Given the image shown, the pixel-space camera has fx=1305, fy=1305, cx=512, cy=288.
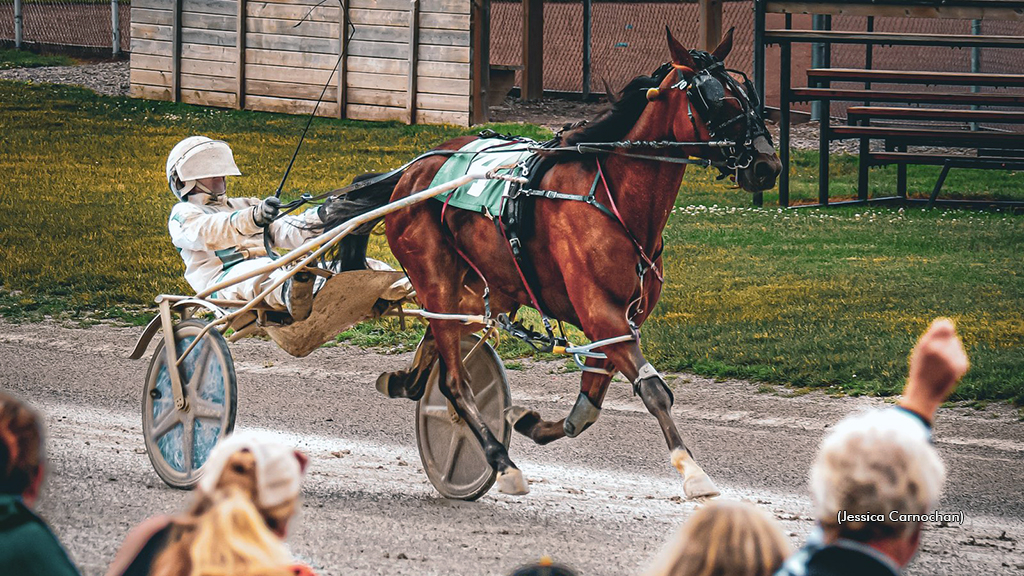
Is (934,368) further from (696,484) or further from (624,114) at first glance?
(624,114)

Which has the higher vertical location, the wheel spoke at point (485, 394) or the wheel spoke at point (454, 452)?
the wheel spoke at point (485, 394)

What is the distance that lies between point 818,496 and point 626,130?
342 centimetres

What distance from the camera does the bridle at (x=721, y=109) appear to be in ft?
17.3

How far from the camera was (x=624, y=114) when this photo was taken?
5.59m

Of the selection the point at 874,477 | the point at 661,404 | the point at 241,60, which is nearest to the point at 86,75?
the point at 241,60

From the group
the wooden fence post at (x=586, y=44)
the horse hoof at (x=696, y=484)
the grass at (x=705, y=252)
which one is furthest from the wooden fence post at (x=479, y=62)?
the horse hoof at (x=696, y=484)

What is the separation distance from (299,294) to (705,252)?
6941 millimetres

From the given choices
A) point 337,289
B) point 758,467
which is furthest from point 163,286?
point 758,467

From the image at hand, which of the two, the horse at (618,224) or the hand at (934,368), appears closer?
the hand at (934,368)

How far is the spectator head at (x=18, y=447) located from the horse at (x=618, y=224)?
269 cm

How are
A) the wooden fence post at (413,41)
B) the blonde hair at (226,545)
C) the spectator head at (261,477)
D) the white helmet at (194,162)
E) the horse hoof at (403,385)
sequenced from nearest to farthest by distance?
1. the blonde hair at (226,545)
2. the spectator head at (261,477)
3. the horse hoof at (403,385)
4. the white helmet at (194,162)
5. the wooden fence post at (413,41)

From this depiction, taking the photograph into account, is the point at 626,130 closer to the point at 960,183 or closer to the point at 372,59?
the point at 960,183

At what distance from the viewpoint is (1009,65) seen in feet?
66.9

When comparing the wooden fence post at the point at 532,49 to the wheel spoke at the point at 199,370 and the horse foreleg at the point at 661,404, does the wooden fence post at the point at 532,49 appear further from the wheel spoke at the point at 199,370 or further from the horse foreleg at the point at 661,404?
the horse foreleg at the point at 661,404
